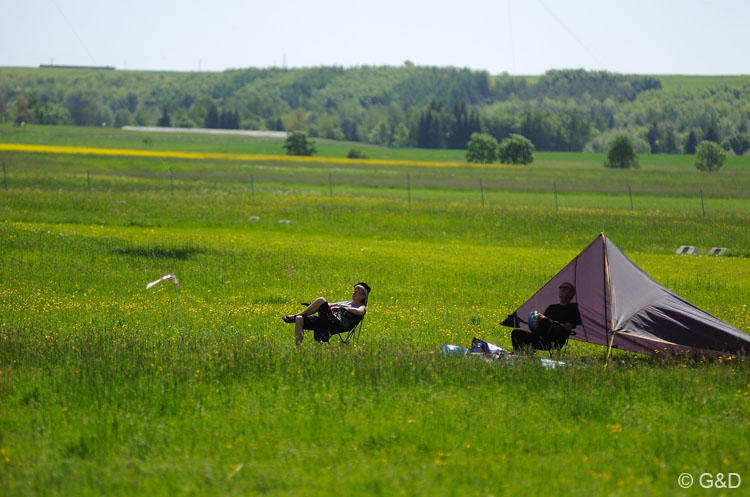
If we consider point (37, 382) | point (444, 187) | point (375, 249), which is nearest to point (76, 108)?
point (444, 187)

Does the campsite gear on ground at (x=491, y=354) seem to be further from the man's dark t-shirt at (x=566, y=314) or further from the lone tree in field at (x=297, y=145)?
the lone tree in field at (x=297, y=145)

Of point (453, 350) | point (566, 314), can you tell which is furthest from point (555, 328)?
point (453, 350)

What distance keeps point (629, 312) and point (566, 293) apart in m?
0.96

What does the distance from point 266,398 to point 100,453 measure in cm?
221

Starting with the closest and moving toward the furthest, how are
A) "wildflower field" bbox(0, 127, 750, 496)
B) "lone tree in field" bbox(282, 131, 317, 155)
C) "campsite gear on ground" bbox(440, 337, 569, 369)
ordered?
1. "wildflower field" bbox(0, 127, 750, 496)
2. "campsite gear on ground" bbox(440, 337, 569, 369)
3. "lone tree in field" bbox(282, 131, 317, 155)

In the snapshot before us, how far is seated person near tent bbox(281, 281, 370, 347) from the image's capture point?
1261cm

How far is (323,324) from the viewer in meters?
12.8

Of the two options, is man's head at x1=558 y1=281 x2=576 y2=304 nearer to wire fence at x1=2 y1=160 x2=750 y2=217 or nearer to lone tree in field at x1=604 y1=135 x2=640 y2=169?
wire fence at x1=2 y1=160 x2=750 y2=217

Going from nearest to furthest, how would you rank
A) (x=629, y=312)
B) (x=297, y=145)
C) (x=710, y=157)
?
(x=629, y=312), (x=710, y=157), (x=297, y=145)

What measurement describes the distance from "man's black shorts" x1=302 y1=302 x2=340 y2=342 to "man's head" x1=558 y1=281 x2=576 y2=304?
3.44 m

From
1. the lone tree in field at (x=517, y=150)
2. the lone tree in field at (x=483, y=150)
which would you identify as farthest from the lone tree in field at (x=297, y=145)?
the lone tree in field at (x=517, y=150)

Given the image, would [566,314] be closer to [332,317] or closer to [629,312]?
[629,312]

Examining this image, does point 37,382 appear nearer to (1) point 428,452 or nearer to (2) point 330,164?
(1) point 428,452

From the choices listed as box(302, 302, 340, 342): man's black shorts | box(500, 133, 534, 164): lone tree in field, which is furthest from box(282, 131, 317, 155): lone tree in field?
box(302, 302, 340, 342): man's black shorts
